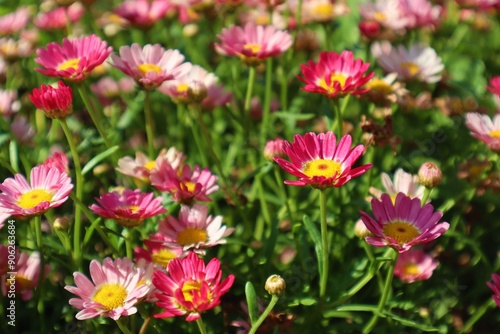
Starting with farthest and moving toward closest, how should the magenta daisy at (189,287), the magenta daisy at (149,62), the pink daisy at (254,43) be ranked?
1. the pink daisy at (254,43)
2. the magenta daisy at (149,62)
3. the magenta daisy at (189,287)

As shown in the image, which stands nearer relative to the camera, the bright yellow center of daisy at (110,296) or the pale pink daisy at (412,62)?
the bright yellow center of daisy at (110,296)

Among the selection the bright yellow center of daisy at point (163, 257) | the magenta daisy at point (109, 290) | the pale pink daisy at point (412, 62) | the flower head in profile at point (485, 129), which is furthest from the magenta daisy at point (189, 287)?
the pale pink daisy at point (412, 62)

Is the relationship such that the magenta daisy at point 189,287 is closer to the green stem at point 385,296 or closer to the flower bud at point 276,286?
the flower bud at point 276,286

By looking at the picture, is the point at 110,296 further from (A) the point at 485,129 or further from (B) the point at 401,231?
(A) the point at 485,129

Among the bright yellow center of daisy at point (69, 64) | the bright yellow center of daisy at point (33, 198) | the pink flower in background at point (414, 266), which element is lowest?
the pink flower in background at point (414, 266)

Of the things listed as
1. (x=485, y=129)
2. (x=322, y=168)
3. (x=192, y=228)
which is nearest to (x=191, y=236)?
(x=192, y=228)

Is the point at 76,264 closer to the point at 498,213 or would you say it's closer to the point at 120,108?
the point at 120,108

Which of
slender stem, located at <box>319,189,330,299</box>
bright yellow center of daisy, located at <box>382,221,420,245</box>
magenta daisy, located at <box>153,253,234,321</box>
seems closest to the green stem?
bright yellow center of daisy, located at <box>382,221,420,245</box>
